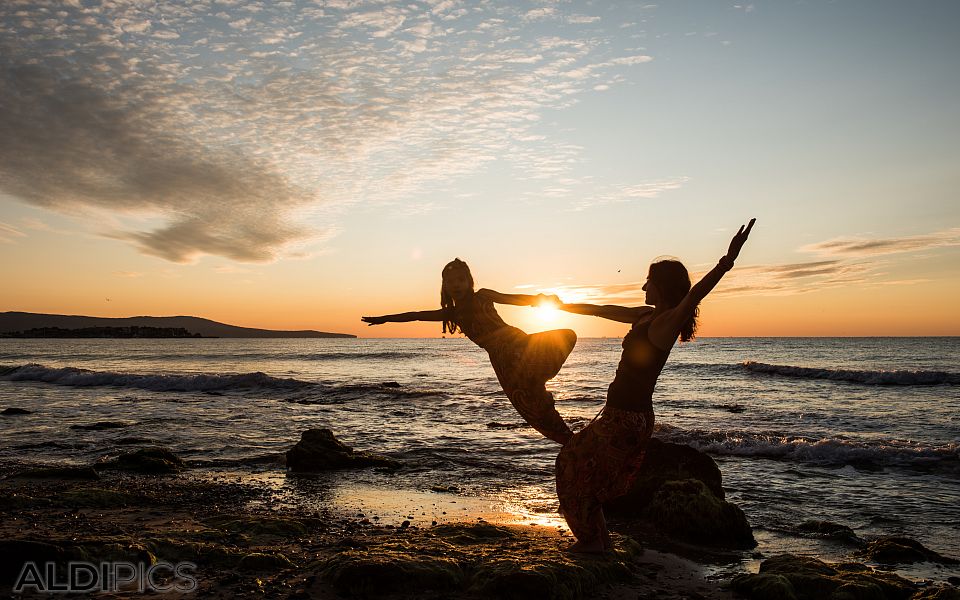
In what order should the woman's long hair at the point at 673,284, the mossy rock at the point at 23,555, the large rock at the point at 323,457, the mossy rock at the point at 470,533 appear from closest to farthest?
1. the woman's long hair at the point at 673,284
2. the mossy rock at the point at 23,555
3. the mossy rock at the point at 470,533
4. the large rock at the point at 323,457

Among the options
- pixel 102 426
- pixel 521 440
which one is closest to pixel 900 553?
pixel 521 440

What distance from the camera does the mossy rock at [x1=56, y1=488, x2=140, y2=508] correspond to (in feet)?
29.5

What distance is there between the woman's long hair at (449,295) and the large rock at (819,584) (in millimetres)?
3951

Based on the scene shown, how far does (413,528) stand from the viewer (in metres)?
8.10

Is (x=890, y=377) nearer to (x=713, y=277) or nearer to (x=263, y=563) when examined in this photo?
(x=713, y=277)

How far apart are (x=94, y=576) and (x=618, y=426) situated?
4977mm

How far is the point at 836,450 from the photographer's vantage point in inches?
603

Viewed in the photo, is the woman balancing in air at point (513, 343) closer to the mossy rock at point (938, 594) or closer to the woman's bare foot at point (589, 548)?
the woman's bare foot at point (589, 548)

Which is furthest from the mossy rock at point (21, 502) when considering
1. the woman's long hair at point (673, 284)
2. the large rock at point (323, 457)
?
the woman's long hair at point (673, 284)

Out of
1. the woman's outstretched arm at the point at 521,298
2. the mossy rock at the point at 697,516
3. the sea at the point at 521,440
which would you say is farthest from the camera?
the sea at the point at 521,440

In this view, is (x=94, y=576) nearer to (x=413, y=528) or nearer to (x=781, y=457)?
(x=413, y=528)

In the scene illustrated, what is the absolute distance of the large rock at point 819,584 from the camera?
18.8 ft

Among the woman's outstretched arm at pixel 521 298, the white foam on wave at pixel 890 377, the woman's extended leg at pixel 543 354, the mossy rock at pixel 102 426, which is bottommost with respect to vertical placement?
the white foam on wave at pixel 890 377

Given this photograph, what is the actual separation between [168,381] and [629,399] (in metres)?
40.4
